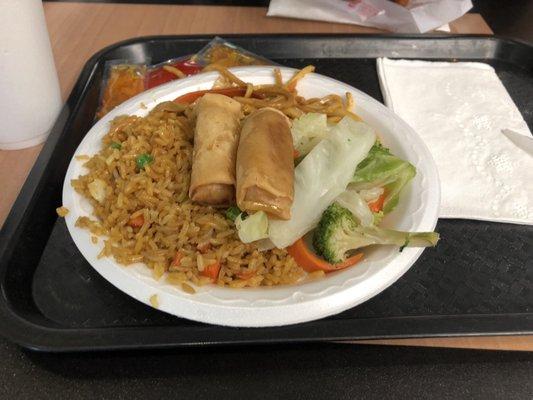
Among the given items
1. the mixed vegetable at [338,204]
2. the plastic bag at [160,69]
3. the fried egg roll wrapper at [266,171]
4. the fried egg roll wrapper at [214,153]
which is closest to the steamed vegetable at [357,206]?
the mixed vegetable at [338,204]

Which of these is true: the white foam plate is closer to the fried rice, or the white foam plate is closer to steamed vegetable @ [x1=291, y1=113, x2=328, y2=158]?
the fried rice

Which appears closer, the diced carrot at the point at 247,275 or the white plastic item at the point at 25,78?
the diced carrot at the point at 247,275

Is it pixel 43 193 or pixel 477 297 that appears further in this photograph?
pixel 43 193

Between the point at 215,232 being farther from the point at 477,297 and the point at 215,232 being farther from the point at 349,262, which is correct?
the point at 477,297

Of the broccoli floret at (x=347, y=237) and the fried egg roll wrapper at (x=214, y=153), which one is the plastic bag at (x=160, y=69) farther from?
the broccoli floret at (x=347, y=237)

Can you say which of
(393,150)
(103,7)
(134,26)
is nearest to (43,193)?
(393,150)

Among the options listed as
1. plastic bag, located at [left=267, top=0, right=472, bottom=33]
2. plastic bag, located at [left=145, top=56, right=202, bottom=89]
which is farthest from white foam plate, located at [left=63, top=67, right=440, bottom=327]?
plastic bag, located at [left=267, top=0, right=472, bottom=33]

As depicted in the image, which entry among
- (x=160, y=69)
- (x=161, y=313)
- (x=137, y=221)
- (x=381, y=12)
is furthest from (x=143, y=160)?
(x=381, y=12)
